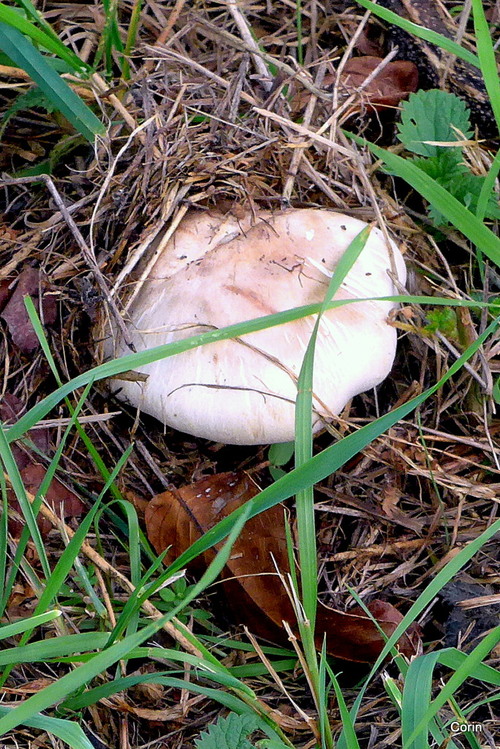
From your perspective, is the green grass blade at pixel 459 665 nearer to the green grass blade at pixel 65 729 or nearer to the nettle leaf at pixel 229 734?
the nettle leaf at pixel 229 734

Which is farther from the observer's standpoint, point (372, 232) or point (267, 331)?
point (372, 232)

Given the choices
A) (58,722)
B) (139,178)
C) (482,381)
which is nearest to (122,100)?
(139,178)

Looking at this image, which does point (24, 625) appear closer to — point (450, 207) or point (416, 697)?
point (416, 697)

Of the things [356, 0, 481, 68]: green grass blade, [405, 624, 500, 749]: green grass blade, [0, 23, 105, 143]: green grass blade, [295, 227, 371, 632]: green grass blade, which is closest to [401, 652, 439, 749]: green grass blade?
[405, 624, 500, 749]: green grass blade

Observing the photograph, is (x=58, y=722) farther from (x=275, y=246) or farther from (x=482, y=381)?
(x=482, y=381)

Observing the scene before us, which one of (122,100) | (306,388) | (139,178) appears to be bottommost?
(306,388)

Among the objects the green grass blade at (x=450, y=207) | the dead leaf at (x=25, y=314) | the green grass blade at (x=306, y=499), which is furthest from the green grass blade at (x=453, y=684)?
the dead leaf at (x=25, y=314)
